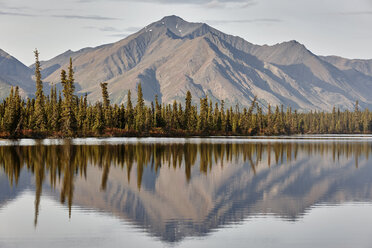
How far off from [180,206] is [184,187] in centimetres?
841

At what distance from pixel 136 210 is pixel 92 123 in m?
134

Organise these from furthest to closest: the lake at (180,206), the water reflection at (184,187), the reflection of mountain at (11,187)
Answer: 1. the reflection of mountain at (11,187)
2. the water reflection at (184,187)
3. the lake at (180,206)

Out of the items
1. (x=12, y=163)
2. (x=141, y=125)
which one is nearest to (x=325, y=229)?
(x=12, y=163)

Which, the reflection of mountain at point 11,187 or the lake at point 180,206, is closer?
the lake at point 180,206

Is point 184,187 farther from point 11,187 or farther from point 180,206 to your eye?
point 11,187

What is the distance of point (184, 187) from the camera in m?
36.3

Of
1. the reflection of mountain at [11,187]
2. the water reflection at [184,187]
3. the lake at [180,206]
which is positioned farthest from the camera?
the reflection of mountain at [11,187]

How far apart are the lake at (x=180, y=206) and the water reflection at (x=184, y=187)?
0.07m

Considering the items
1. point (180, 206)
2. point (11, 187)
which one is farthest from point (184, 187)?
point (11, 187)

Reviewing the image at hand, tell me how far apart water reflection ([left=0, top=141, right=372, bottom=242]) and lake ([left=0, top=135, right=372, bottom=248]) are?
0.07m

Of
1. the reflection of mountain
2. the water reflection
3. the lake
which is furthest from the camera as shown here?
the reflection of mountain

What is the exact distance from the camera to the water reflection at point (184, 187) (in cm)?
2534

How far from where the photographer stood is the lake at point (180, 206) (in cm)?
2047

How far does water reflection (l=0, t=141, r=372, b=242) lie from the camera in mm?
25344
